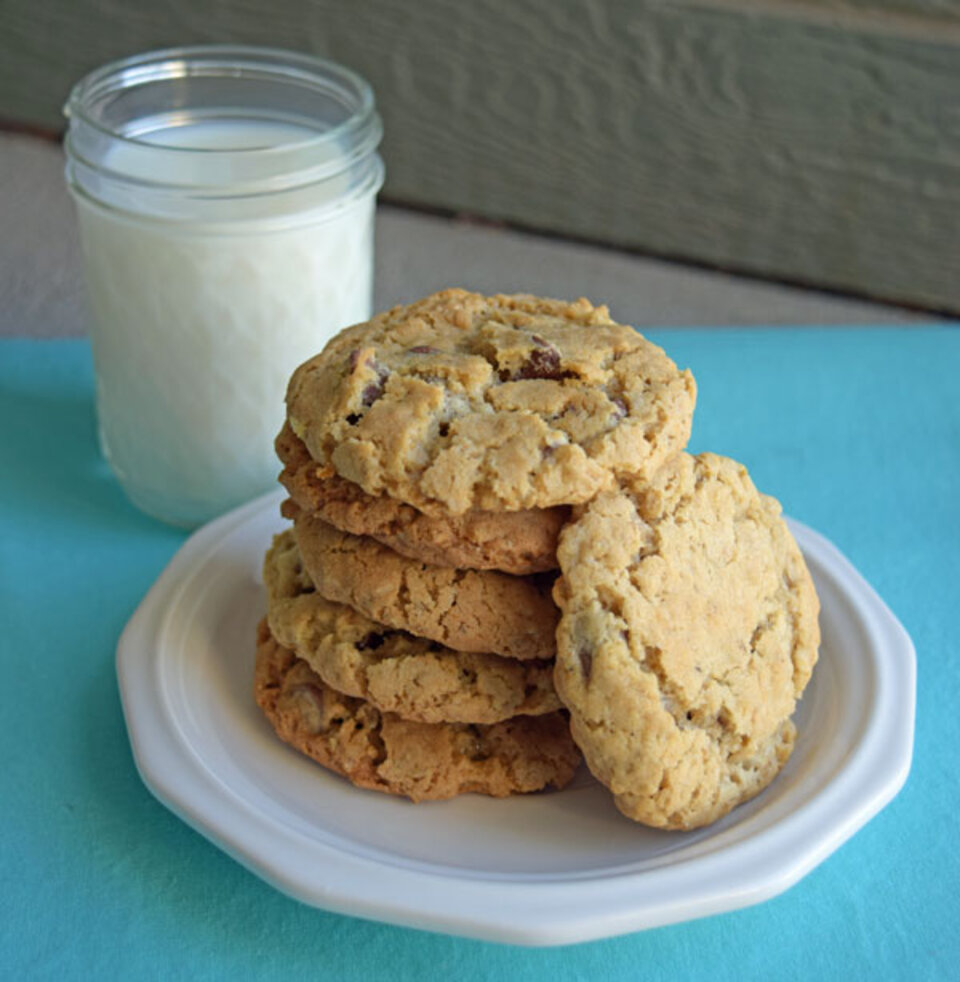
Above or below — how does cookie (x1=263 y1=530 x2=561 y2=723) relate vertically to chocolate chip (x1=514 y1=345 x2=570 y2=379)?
below

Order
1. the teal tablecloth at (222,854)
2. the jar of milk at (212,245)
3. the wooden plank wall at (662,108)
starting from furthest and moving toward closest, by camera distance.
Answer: the wooden plank wall at (662,108) < the jar of milk at (212,245) < the teal tablecloth at (222,854)

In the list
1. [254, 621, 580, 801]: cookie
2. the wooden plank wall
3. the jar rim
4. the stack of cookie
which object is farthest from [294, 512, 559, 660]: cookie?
the wooden plank wall

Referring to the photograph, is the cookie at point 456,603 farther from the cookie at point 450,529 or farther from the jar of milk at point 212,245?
the jar of milk at point 212,245

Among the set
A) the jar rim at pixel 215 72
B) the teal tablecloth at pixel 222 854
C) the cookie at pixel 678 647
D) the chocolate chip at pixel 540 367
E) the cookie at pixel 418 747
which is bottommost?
the teal tablecloth at pixel 222 854

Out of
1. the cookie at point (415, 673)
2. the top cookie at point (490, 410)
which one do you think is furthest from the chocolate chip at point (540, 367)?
the cookie at point (415, 673)

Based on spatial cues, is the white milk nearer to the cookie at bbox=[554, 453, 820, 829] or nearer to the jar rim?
the jar rim
